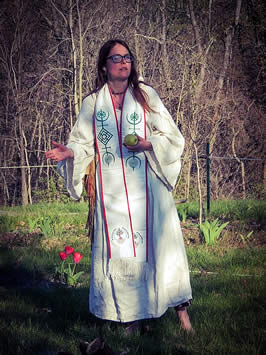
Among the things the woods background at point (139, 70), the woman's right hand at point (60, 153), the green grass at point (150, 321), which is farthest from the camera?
the woods background at point (139, 70)

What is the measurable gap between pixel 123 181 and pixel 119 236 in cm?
39

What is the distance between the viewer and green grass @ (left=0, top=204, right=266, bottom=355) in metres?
3.12

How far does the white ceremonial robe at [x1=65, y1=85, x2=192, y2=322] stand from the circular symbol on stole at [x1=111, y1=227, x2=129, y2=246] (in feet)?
0.24

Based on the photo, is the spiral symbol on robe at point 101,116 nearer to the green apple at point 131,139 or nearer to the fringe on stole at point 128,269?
the green apple at point 131,139

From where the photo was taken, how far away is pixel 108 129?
3424 mm

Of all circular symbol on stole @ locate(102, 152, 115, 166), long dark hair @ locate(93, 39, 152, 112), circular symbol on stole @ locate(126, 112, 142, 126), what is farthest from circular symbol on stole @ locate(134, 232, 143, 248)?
long dark hair @ locate(93, 39, 152, 112)

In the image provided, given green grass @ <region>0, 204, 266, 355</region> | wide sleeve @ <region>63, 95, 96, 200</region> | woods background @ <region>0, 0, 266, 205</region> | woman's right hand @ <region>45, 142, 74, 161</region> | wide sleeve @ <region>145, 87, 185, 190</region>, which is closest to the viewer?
green grass @ <region>0, 204, 266, 355</region>

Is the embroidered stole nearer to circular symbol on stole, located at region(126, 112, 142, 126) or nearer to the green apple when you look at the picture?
circular symbol on stole, located at region(126, 112, 142, 126)

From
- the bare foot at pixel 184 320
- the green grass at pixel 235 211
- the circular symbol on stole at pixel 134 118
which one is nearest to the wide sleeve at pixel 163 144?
the circular symbol on stole at pixel 134 118

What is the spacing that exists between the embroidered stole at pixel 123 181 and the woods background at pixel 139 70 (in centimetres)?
638

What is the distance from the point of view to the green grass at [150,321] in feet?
10.2

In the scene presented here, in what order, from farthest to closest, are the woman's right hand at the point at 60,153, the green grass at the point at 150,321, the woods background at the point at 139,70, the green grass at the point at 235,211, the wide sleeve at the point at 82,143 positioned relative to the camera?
the woods background at the point at 139,70, the green grass at the point at 235,211, the wide sleeve at the point at 82,143, the woman's right hand at the point at 60,153, the green grass at the point at 150,321

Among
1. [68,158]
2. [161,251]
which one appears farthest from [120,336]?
[68,158]

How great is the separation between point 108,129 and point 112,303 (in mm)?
1223
